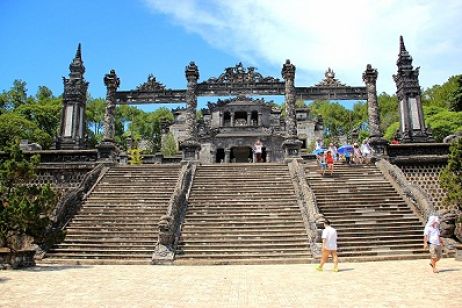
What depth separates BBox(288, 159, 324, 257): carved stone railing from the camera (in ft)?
37.0

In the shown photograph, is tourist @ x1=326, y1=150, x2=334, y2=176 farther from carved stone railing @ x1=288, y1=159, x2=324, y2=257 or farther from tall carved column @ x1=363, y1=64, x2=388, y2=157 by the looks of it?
tall carved column @ x1=363, y1=64, x2=388, y2=157

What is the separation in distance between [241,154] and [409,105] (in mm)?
18639

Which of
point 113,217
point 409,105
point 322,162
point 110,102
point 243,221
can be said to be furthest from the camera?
point 110,102

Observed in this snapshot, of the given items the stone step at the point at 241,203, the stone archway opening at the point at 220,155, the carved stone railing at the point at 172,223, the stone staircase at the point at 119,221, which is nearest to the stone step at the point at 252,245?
the carved stone railing at the point at 172,223

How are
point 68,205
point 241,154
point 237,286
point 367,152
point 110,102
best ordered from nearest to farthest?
point 237,286 → point 68,205 → point 367,152 → point 110,102 → point 241,154

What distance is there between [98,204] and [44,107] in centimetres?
3474

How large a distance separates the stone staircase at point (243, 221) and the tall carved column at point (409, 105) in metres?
9.41

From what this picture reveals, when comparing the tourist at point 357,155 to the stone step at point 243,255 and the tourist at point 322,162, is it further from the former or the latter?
the stone step at point 243,255

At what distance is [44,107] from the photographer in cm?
4372

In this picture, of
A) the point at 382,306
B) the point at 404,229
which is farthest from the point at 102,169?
the point at 382,306

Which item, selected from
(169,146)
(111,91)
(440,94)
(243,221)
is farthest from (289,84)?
(440,94)

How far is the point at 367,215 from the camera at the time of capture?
507 inches

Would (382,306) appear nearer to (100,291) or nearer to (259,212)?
(100,291)

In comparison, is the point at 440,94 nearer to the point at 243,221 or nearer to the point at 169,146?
the point at 169,146
